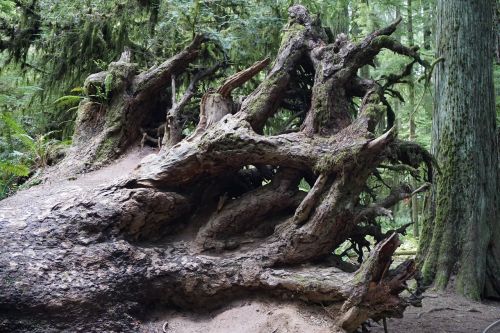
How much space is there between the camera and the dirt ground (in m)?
4.19

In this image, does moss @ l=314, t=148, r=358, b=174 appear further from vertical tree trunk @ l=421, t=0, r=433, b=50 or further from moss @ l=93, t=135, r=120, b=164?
vertical tree trunk @ l=421, t=0, r=433, b=50

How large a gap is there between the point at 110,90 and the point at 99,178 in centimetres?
165

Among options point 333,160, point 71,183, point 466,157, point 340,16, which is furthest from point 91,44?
point 466,157

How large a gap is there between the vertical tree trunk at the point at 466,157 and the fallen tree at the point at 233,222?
2.14 meters

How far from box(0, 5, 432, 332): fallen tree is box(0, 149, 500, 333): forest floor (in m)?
0.12

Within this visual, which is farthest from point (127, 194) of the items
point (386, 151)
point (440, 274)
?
point (440, 274)

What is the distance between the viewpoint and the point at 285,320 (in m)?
4.20

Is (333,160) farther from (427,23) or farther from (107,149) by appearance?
(427,23)

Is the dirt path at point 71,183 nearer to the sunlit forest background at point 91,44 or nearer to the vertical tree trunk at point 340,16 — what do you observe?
the sunlit forest background at point 91,44

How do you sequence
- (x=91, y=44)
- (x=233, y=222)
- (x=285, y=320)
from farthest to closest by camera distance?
(x=91, y=44) < (x=233, y=222) < (x=285, y=320)

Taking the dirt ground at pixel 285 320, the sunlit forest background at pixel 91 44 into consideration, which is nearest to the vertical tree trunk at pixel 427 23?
the sunlit forest background at pixel 91 44

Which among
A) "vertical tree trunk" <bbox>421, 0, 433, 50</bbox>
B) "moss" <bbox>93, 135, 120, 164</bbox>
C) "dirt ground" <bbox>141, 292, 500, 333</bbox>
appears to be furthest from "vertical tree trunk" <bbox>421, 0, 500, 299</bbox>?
"vertical tree trunk" <bbox>421, 0, 433, 50</bbox>

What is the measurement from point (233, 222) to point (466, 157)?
4364 millimetres

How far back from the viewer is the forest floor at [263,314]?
14.0 ft
